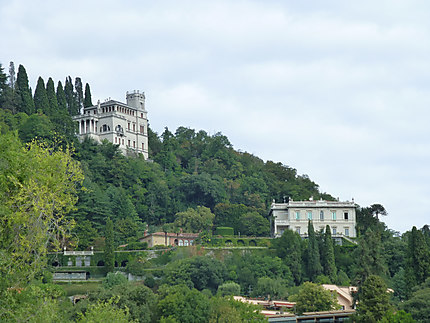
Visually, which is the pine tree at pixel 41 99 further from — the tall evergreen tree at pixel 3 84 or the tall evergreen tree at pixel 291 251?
the tall evergreen tree at pixel 291 251

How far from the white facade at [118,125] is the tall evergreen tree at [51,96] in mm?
3552

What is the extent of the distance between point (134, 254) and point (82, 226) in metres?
6.64

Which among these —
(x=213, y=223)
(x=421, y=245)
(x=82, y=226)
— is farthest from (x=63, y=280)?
(x=421, y=245)

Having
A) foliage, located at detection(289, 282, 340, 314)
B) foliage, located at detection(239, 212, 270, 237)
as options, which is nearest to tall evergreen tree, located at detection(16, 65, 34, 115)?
foliage, located at detection(239, 212, 270, 237)

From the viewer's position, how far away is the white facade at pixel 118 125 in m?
102

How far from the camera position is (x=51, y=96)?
336 ft

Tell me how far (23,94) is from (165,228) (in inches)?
1179

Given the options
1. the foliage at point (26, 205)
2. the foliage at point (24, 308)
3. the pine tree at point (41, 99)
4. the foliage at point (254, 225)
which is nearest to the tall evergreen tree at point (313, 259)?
the foliage at point (254, 225)

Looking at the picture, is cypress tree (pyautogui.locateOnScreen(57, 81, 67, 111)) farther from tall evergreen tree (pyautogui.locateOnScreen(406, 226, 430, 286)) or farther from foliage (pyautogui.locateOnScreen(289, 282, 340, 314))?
tall evergreen tree (pyautogui.locateOnScreen(406, 226, 430, 286))

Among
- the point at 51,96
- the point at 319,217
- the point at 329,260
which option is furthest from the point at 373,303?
the point at 51,96

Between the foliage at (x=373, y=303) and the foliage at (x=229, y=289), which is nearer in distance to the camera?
the foliage at (x=373, y=303)

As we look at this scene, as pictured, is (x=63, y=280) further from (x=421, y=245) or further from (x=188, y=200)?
(x=421, y=245)

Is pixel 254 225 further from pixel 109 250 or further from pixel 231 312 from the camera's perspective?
pixel 231 312

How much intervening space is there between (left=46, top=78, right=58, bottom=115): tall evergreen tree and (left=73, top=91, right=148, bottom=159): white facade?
355 cm
